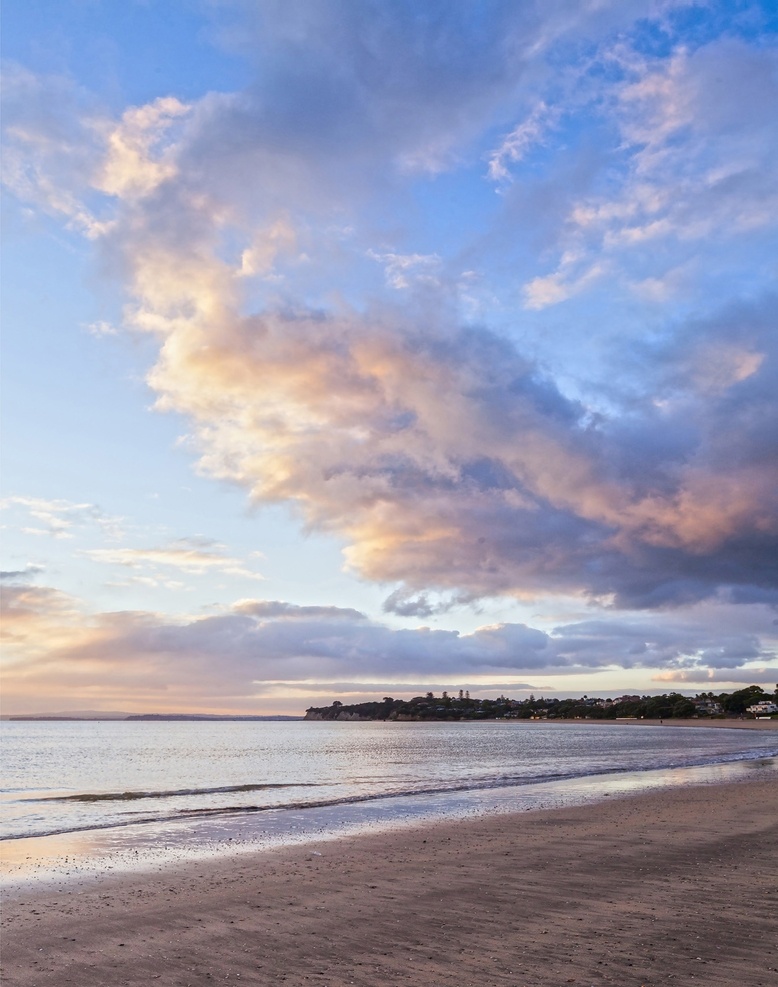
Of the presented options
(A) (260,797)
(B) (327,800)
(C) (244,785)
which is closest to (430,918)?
(B) (327,800)

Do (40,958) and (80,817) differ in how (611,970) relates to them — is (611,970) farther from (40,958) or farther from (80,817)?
(80,817)

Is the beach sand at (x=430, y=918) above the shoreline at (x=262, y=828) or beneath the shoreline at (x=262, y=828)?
above

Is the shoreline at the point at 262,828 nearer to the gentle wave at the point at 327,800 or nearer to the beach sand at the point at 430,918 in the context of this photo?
the gentle wave at the point at 327,800

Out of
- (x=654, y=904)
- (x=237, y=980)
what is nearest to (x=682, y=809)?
(x=654, y=904)

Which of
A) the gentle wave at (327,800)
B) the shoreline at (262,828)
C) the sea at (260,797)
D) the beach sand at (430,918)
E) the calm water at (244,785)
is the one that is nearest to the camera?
the beach sand at (430,918)

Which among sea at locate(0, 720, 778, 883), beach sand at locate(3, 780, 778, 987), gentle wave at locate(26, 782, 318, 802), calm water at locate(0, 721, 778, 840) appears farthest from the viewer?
gentle wave at locate(26, 782, 318, 802)

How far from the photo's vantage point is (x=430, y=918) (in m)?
12.2

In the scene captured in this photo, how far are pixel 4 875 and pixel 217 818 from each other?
12952mm

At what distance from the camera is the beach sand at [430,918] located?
9.59 meters

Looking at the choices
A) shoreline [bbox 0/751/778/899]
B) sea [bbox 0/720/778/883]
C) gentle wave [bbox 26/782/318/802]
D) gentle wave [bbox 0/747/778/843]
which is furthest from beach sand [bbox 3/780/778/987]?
gentle wave [bbox 26/782/318/802]

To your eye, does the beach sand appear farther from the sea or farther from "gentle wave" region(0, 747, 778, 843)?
"gentle wave" region(0, 747, 778, 843)

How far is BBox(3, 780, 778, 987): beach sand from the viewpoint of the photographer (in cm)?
959

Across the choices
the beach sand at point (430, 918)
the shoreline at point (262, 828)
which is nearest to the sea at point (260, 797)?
the shoreline at point (262, 828)

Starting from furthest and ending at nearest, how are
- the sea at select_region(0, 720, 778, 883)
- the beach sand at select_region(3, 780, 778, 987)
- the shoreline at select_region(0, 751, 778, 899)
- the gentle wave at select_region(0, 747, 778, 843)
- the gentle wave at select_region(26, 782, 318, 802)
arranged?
1. the gentle wave at select_region(26, 782, 318, 802)
2. the gentle wave at select_region(0, 747, 778, 843)
3. the sea at select_region(0, 720, 778, 883)
4. the shoreline at select_region(0, 751, 778, 899)
5. the beach sand at select_region(3, 780, 778, 987)
